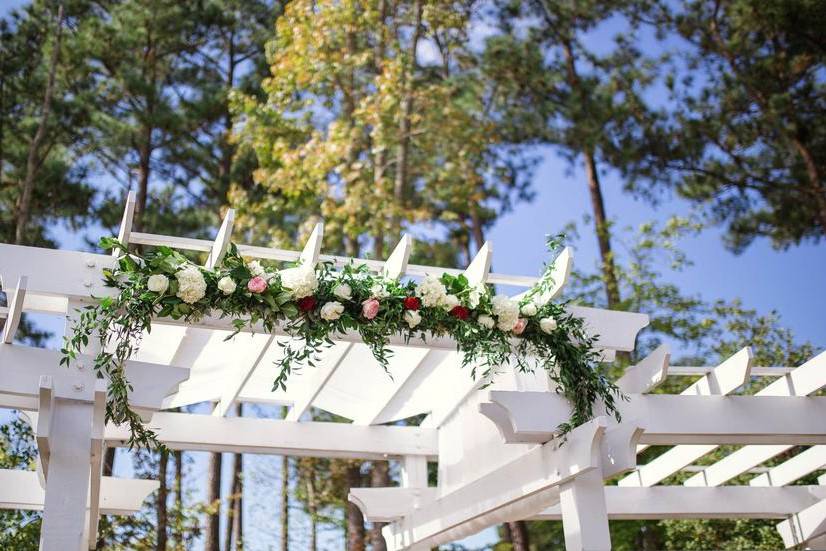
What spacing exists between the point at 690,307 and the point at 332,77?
5353 millimetres

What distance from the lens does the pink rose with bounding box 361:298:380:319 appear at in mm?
3846

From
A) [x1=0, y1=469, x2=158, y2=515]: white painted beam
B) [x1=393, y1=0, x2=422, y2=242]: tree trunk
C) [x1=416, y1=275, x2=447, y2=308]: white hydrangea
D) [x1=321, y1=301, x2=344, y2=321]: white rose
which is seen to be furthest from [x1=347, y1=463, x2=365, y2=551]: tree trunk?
[x1=321, y1=301, x2=344, y2=321]: white rose

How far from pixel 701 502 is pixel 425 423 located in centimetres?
190

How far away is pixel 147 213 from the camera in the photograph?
13.0 metres

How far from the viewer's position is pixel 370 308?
12.6 ft

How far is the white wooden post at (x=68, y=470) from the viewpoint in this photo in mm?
3223

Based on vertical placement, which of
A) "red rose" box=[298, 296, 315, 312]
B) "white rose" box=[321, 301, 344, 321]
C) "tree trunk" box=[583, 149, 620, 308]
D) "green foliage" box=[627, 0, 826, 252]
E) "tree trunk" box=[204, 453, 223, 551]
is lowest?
"white rose" box=[321, 301, 344, 321]

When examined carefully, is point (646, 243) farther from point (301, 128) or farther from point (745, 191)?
point (301, 128)

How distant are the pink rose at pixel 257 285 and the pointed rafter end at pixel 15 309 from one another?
32.4 inches

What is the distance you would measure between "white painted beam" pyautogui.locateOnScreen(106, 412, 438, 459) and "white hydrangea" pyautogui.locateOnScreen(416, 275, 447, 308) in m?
1.78

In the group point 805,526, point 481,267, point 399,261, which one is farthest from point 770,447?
point 399,261

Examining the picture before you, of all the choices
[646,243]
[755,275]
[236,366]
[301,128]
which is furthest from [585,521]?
[755,275]

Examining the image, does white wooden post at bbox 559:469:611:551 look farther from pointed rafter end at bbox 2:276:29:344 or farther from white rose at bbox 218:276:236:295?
pointed rafter end at bbox 2:276:29:344

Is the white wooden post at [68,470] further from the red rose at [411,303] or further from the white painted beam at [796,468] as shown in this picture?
the white painted beam at [796,468]
